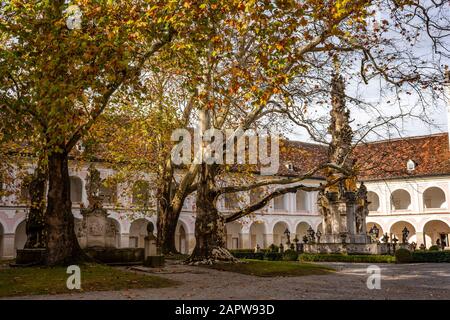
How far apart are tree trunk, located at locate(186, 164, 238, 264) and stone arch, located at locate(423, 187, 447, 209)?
36.3m

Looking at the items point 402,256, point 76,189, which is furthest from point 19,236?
point 402,256

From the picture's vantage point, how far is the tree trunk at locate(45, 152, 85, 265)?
590 inches

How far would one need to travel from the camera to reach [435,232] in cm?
4894

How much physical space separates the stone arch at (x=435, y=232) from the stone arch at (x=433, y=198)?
1523 millimetres

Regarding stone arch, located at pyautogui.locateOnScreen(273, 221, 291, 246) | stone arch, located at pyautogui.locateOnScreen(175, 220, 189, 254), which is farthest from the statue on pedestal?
stone arch, located at pyautogui.locateOnScreen(273, 221, 291, 246)

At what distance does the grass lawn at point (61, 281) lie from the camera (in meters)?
10.5

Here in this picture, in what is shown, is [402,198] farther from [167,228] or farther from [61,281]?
[61,281]

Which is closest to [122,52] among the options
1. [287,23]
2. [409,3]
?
[287,23]

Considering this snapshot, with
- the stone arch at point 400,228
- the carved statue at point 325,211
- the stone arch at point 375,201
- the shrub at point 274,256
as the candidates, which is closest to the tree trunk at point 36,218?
the shrub at point 274,256

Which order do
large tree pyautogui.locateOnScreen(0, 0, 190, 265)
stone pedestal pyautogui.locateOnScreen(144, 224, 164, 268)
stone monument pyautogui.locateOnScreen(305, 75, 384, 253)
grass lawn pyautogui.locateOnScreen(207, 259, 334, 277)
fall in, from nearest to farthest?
large tree pyautogui.locateOnScreen(0, 0, 190, 265)
grass lawn pyautogui.locateOnScreen(207, 259, 334, 277)
stone pedestal pyautogui.locateOnScreen(144, 224, 164, 268)
stone monument pyautogui.locateOnScreen(305, 75, 384, 253)

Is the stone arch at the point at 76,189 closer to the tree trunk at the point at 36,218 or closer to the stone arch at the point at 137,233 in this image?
the stone arch at the point at 137,233

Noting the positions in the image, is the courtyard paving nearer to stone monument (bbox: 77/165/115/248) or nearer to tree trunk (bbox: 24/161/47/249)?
stone monument (bbox: 77/165/115/248)
